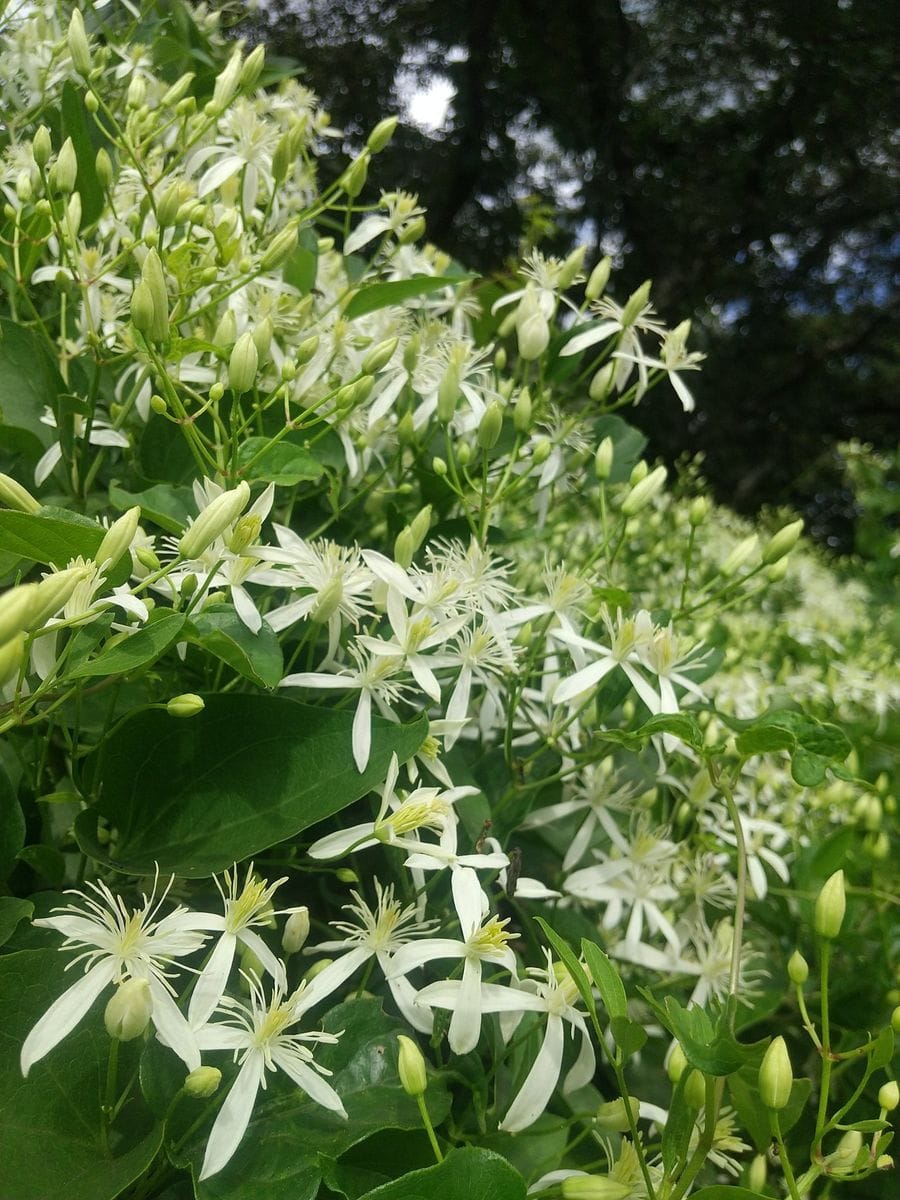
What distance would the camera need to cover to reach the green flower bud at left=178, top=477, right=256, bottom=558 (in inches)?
14.5

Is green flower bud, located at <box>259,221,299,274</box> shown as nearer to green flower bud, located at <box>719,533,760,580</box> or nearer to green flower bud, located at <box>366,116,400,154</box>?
green flower bud, located at <box>366,116,400,154</box>

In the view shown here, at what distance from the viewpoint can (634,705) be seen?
24.3 inches

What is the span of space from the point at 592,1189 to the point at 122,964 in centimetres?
19

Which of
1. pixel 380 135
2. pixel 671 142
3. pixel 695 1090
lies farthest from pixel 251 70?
pixel 671 142

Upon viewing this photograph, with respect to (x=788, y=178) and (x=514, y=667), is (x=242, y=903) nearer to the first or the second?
(x=514, y=667)

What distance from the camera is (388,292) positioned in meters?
0.56

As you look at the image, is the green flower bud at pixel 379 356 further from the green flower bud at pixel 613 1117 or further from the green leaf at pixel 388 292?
the green flower bud at pixel 613 1117

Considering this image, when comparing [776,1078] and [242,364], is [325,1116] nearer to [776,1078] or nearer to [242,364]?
[776,1078]

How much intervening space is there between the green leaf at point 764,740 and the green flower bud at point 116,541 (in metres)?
0.29

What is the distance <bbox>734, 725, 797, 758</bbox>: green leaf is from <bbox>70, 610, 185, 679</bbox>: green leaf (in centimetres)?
26

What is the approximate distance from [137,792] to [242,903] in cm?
8

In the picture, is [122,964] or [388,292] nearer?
[122,964]

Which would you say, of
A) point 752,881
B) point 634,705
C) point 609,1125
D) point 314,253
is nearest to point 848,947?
point 752,881

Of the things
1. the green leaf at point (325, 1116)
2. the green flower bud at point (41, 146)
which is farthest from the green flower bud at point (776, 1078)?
the green flower bud at point (41, 146)
